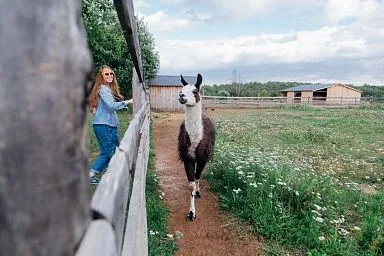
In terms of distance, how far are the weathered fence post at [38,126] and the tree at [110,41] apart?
35.8 ft

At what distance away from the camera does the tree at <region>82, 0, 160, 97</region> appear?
536 inches

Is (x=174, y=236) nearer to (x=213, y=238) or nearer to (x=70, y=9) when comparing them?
(x=213, y=238)

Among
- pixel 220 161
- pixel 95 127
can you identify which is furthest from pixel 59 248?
pixel 220 161

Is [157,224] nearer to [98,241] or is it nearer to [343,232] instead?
[343,232]

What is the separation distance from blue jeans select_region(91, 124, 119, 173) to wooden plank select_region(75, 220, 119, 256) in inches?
171

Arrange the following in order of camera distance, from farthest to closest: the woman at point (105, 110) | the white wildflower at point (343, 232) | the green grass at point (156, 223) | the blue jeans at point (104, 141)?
the blue jeans at point (104, 141) < the woman at point (105, 110) < the white wildflower at point (343, 232) < the green grass at point (156, 223)

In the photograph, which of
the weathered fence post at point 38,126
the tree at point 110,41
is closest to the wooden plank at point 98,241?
the weathered fence post at point 38,126

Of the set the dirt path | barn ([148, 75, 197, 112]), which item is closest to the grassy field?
the dirt path

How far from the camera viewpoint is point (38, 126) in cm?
38

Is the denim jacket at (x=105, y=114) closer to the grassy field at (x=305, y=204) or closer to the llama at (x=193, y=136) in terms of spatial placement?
the llama at (x=193, y=136)

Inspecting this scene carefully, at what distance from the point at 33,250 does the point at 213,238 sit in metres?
4.02

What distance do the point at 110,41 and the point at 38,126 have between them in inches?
737

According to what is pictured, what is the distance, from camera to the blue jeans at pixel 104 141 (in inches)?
191

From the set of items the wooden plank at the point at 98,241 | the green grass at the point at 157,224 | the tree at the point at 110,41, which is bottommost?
the green grass at the point at 157,224
